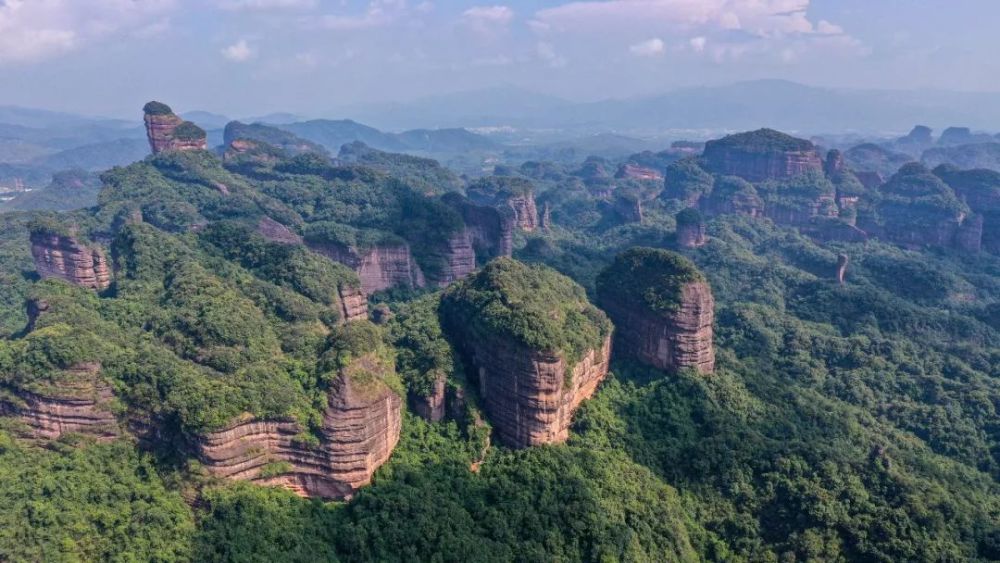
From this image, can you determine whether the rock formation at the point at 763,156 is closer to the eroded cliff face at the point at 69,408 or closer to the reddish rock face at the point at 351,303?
the reddish rock face at the point at 351,303

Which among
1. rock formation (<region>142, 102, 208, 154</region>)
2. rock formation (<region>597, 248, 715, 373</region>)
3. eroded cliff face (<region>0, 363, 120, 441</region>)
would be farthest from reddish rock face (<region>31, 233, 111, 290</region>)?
Answer: rock formation (<region>597, 248, 715, 373</region>)

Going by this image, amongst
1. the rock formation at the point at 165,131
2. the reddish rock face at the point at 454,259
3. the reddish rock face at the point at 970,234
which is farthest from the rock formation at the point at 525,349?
the reddish rock face at the point at 970,234

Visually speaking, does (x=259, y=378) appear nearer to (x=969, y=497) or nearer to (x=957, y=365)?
(x=969, y=497)

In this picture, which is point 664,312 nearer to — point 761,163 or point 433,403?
point 433,403

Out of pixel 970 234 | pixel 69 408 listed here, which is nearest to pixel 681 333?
pixel 69 408

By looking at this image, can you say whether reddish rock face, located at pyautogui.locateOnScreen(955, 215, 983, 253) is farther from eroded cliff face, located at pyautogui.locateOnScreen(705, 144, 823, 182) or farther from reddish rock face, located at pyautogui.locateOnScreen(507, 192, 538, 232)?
reddish rock face, located at pyautogui.locateOnScreen(507, 192, 538, 232)
